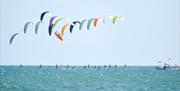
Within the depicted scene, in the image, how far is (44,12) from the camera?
56312 mm

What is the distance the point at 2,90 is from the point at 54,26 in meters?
9.68

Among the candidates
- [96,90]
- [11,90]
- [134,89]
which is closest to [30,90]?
[11,90]

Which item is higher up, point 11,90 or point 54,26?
point 54,26

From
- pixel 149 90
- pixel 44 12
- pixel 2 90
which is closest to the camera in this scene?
pixel 44 12

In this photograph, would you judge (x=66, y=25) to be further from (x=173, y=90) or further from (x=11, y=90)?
(x=173, y=90)

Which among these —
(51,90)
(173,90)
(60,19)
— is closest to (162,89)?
(173,90)

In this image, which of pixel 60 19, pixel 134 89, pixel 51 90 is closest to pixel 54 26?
pixel 60 19

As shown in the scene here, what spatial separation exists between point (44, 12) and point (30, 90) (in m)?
10.5

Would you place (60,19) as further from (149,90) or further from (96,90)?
(149,90)

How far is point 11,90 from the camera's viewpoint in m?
63.0

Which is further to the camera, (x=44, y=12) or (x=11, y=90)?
(x=11, y=90)

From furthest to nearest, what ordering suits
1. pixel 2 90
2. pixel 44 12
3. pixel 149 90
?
pixel 149 90
pixel 2 90
pixel 44 12

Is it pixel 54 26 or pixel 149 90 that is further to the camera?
pixel 149 90

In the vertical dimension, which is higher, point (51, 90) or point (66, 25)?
point (66, 25)
